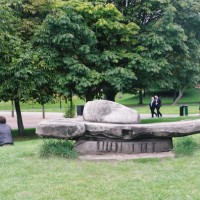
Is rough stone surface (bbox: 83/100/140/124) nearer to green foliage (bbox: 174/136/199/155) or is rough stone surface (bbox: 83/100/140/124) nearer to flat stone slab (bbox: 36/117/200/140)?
flat stone slab (bbox: 36/117/200/140)

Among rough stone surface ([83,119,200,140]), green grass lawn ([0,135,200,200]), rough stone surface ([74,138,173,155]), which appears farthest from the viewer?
rough stone surface ([74,138,173,155])

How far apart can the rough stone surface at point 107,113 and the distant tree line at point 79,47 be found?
7635 mm

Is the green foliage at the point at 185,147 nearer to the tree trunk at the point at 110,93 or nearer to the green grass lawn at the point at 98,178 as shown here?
the green grass lawn at the point at 98,178

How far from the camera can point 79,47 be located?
17.2 metres

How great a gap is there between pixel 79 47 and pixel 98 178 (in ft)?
36.9

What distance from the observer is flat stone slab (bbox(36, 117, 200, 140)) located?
8039 millimetres

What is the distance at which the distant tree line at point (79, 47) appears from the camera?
16438 mm

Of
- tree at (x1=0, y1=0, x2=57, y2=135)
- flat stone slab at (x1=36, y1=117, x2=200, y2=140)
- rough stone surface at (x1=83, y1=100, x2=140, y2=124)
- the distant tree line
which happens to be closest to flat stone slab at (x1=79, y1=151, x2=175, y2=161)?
flat stone slab at (x1=36, y1=117, x2=200, y2=140)

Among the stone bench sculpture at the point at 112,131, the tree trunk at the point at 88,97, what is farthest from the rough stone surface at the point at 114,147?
the tree trunk at the point at 88,97

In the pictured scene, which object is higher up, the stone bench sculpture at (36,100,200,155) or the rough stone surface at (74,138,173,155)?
the stone bench sculpture at (36,100,200,155)

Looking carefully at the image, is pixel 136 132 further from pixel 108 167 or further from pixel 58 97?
pixel 58 97

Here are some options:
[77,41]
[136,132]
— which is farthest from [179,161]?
[77,41]

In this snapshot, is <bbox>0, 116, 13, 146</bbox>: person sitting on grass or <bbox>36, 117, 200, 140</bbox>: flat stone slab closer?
<bbox>36, 117, 200, 140</bbox>: flat stone slab

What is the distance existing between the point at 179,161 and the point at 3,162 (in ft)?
11.4
